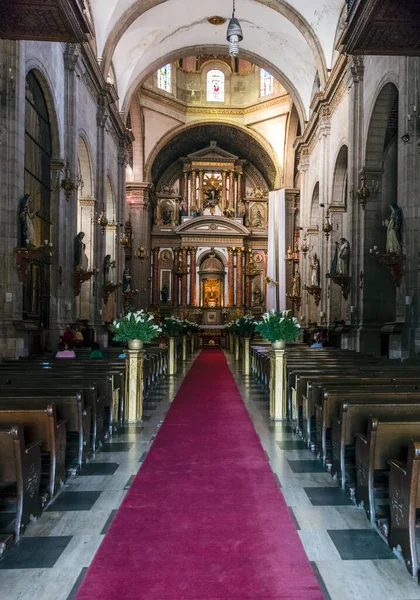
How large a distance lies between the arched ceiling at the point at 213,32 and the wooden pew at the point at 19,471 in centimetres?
1708

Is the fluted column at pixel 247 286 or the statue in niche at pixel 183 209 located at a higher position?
the statue in niche at pixel 183 209

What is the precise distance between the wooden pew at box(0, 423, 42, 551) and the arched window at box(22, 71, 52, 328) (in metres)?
8.72

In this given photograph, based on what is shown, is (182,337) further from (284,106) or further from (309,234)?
(284,106)

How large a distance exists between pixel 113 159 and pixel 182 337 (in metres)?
8.18

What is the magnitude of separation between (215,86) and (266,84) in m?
3.37

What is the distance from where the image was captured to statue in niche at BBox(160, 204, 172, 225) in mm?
34469

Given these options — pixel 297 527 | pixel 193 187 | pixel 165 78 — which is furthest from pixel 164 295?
pixel 297 527

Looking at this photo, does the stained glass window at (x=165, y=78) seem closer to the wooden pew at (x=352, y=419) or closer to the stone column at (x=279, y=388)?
the stone column at (x=279, y=388)

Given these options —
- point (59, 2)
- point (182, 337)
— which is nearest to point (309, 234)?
point (182, 337)

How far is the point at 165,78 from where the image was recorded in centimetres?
3112

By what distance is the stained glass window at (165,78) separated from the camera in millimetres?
30703

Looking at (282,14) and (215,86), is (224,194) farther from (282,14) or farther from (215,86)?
(282,14)

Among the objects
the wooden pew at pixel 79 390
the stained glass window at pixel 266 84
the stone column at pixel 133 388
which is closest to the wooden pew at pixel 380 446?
the wooden pew at pixel 79 390

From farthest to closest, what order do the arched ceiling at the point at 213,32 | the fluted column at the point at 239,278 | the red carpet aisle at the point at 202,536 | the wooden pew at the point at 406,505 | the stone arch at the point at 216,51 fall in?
the fluted column at the point at 239,278 → the stone arch at the point at 216,51 → the arched ceiling at the point at 213,32 → the wooden pew at the point at 406,505 → the red carpet aisle at the point at 202,536
